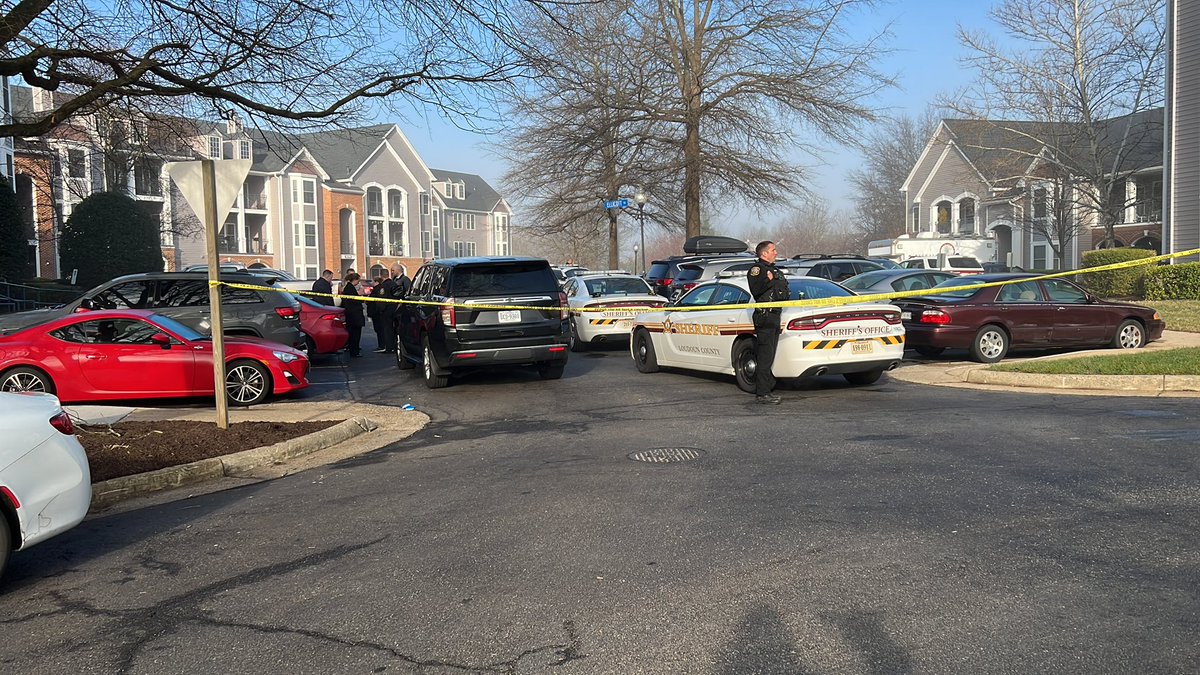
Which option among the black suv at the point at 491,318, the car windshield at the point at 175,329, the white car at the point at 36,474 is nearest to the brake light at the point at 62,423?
the white car at the point at 36,474

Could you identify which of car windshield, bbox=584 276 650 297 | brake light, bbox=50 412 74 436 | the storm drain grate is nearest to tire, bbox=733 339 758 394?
the storm drain grate

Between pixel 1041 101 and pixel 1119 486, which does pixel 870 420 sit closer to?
pixel 1119 486

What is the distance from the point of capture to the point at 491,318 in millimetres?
13102

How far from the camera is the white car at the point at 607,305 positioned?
17891 mm

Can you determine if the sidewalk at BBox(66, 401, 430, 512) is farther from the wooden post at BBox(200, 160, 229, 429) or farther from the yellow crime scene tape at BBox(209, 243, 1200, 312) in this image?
the yellow crime scene tape at BBox(209, 243, 1200, 312)

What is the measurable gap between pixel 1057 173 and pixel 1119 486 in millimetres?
37163

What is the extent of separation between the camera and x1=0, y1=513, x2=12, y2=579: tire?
5000 mm

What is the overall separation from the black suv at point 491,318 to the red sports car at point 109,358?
99.3 inches

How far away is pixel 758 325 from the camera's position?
11.3 meters

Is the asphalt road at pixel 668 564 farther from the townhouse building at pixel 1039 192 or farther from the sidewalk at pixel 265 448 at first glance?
the townhouse building at pixel 1039 192

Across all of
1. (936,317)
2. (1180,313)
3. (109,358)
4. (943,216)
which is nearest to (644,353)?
(936,317)

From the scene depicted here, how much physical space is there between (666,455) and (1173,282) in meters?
20.2

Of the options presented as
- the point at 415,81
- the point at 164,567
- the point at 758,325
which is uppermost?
the point at 415,81

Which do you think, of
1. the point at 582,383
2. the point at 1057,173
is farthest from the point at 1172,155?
the point at 582,383
